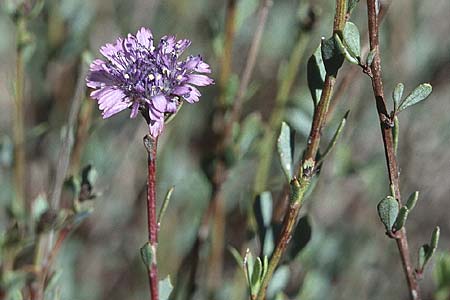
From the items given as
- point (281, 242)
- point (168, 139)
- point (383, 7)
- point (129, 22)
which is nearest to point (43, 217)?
point (281, 242)

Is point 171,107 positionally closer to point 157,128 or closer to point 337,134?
point 157,128

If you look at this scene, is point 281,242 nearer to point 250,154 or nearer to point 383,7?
point 383,7

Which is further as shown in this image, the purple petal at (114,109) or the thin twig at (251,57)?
the thin twig at (251,57)

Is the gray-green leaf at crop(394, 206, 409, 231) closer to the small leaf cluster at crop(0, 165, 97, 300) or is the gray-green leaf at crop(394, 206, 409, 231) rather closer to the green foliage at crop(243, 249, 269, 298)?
the green foliage at crop(243, 249, 269, 298)

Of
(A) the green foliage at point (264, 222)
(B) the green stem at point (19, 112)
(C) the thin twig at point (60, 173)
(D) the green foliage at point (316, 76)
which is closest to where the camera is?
(D) the green foliage at point (316, 76)

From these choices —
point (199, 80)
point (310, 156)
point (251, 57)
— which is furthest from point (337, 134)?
point (251, 57)

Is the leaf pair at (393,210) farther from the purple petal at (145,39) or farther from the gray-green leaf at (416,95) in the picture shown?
the purple petal at (145,39)

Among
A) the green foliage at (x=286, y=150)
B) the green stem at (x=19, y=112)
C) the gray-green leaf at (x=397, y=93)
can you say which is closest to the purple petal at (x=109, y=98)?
the green foliage at (x=286, y=150)
